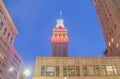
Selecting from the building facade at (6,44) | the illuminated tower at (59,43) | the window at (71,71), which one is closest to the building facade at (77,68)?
the window at (71,71)

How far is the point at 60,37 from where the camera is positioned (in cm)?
12675

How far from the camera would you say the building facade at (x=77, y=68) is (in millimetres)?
35375

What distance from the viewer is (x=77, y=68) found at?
36.8m

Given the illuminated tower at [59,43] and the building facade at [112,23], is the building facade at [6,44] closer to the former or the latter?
the illuminated tower at [59,43]

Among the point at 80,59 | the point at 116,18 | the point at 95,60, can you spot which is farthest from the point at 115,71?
the point at 116,18

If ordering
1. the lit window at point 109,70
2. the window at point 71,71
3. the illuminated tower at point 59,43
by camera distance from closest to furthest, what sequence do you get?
the window at point 71,71
the lit window at point 109,70
the illuminated tower at point 59,43

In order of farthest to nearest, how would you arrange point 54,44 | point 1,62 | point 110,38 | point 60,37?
point 60,37 < point 54,44 < point 1,62 < point 110,38

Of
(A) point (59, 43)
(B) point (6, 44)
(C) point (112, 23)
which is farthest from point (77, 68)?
(A) point (59, 43)

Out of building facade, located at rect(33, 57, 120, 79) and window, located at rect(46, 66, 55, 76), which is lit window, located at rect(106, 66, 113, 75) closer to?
building facade, located at rect(33, 57, 120, 79)

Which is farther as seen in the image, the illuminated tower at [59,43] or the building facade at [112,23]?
the illuminated tower at [59,43]

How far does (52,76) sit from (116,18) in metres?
34.6

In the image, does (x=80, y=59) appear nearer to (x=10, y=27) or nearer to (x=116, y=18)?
(x=116, y=18)

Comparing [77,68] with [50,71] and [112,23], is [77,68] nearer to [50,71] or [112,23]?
[50,71]

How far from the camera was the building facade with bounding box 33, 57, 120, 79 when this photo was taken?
35375 millimetres
